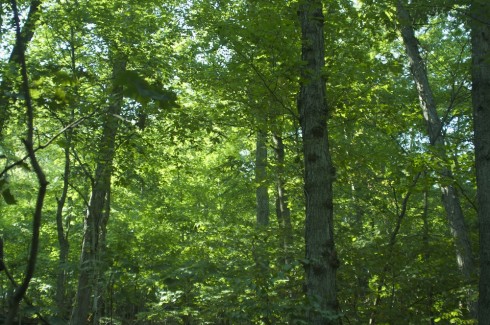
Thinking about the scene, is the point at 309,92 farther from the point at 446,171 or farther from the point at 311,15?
the point at 446,171

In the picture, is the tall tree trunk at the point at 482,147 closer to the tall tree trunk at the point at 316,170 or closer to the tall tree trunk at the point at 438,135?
the tall tree trunk at the point at 316,170

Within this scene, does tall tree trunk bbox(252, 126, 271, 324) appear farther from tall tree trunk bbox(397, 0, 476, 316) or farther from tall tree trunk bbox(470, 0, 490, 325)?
tall tree trunk bbox(397, 0, 476, 316)

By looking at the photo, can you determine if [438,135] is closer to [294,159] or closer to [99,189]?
[294,159]

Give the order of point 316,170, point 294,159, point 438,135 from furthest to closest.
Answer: point 438,135
point 294,159
point 316,170

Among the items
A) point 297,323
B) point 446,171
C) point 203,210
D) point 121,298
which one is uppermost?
point 203,210

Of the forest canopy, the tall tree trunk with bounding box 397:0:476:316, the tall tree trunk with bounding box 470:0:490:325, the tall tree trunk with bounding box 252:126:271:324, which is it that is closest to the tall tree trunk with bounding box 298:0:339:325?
the forest canopy

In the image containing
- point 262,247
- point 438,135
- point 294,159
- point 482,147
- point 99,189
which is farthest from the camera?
point 438,135

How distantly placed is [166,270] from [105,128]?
3.60 m

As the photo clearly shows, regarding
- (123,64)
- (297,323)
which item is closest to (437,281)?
(297,323)

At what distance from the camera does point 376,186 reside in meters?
9.94

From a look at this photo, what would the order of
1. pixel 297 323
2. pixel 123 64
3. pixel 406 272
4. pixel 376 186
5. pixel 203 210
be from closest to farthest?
pixel 297 323
pixel 406 272
pixel 376 186
pixel 123 64
pixel 203 210

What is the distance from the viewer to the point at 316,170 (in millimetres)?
5430

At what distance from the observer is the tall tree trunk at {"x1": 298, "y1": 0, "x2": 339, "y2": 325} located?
16.7ft

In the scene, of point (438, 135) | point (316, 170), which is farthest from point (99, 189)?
point (438, 135)
